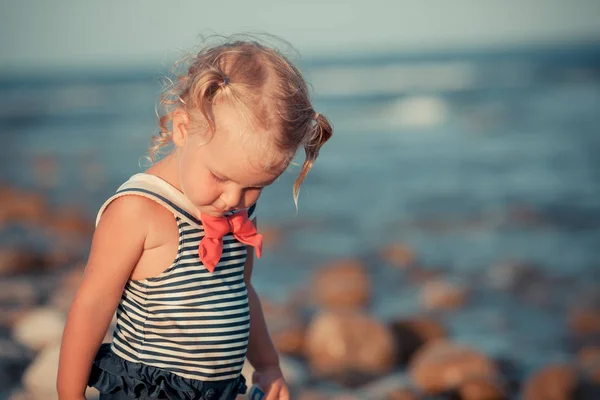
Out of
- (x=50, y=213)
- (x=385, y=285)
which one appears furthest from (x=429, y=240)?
(x=50, y=213)

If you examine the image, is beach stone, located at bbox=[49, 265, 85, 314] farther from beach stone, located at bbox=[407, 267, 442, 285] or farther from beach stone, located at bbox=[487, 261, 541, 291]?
beach stone, located at bbox=[487, 261, 541, 291]

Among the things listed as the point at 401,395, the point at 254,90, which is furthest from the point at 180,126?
the point at 401,395

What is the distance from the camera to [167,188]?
198 centimetres

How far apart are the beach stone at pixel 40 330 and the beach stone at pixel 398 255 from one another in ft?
12.8

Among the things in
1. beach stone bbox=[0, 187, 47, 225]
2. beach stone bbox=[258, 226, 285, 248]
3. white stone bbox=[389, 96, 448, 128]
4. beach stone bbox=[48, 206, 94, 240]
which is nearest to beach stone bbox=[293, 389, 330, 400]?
beach stone bbox=[258, 226, 285, 248]

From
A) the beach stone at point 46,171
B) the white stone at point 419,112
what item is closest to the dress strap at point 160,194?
the beach stone at point 46,171

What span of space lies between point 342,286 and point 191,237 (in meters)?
4.91

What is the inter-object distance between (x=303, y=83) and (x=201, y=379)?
0.84 metres

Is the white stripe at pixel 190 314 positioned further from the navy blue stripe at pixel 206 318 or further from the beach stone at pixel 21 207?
the beach stone at pixel 21 207

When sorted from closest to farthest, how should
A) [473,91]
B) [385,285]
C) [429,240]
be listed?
1. [385,285]
2. [429,240]
3. [473,91]

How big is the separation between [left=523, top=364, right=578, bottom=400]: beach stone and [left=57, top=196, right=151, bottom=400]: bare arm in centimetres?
341

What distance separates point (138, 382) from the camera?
197 cm

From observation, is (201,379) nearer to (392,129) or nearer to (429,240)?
(429,240)

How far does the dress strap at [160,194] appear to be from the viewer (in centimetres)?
193
